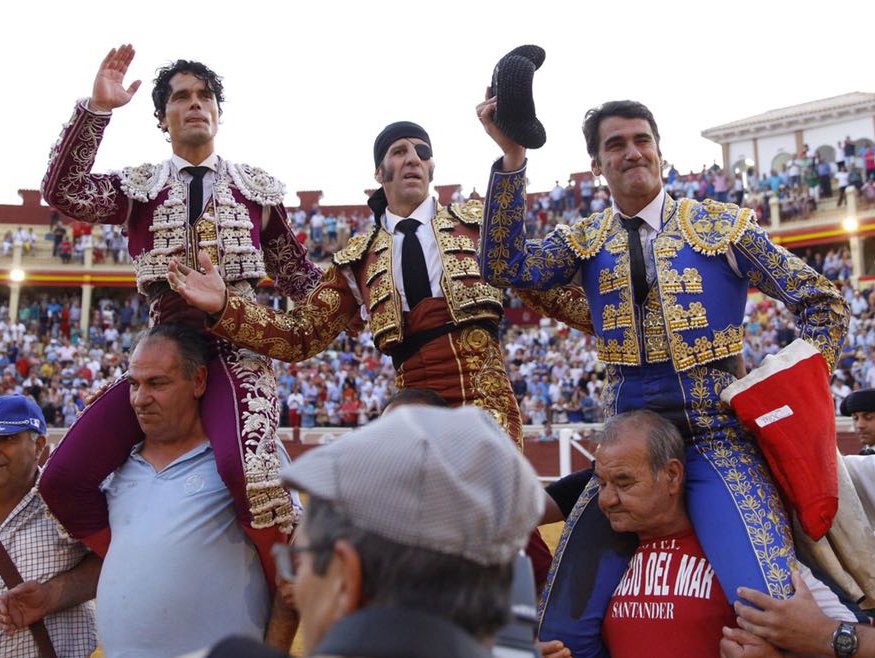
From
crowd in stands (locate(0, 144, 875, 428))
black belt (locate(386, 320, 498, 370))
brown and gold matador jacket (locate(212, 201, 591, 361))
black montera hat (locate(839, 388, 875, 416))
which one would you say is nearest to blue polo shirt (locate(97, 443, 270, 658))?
brown and gold matador jacket (locate(212, 201, 591, 361))

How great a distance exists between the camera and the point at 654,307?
2.90 meters

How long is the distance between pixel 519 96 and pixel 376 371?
54.9 ft

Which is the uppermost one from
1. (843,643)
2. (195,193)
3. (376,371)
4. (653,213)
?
(195,193)

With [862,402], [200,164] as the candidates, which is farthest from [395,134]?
[862,402]

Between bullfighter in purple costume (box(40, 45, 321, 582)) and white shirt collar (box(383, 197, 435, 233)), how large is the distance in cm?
37

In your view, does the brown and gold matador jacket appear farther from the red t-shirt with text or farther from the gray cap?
the gray cap

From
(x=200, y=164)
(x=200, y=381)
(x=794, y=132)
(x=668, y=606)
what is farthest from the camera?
(x=794, y=132)

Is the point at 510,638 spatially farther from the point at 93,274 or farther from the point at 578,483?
the point at 93,274

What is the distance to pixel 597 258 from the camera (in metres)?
3.04

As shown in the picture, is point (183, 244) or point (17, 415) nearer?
point (183, 244)

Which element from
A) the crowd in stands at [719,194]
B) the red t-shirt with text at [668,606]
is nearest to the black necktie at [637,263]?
the red t-shirt with text at [668,606]

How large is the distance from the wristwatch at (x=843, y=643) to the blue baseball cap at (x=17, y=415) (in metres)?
2.61

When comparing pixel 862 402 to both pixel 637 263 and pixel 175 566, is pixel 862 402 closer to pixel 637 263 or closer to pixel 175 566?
pixel 637 263

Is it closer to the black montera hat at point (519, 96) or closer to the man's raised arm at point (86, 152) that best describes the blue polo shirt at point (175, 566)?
the man's raised arm at point (86, 152)
